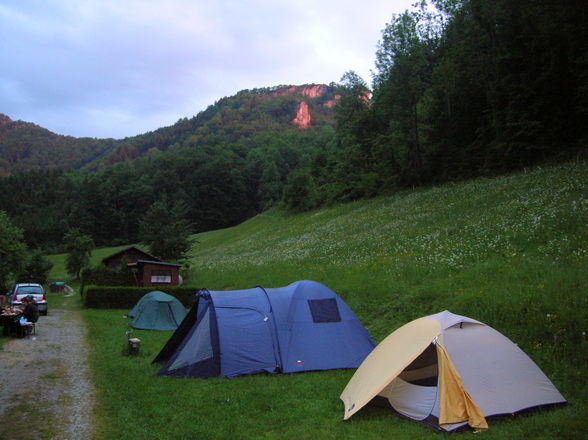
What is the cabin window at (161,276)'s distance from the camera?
3803 cm

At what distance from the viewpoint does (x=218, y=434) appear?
7750 millimetres

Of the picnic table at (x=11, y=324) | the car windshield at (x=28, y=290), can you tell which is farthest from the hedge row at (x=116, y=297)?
the picnic table at (x=11, y=324)

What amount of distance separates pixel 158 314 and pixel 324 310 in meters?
12.9

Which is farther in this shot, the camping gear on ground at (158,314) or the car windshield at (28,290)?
the car windshield at (28,290)

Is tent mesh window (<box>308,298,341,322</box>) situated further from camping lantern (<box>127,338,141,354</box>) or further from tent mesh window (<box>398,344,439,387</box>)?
camping lantern (<box>127,338,141,354</box>)

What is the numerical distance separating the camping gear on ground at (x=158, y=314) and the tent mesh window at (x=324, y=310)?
11.8m

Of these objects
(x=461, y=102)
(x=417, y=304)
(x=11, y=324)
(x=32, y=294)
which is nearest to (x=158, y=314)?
(x=11, y=324)

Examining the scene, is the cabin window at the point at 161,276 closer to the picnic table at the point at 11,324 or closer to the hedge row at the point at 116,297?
the hedge row at the point at 116,297

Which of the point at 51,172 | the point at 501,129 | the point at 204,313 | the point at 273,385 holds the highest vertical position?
the point at 51,172

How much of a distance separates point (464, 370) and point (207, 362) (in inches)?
251

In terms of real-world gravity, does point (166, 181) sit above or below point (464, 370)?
above

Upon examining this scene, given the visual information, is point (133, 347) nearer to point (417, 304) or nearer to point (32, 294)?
point (417, 304)

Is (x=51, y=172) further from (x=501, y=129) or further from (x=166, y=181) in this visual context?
(x=501, y=129)

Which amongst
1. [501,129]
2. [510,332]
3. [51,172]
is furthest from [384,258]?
[51,172]
